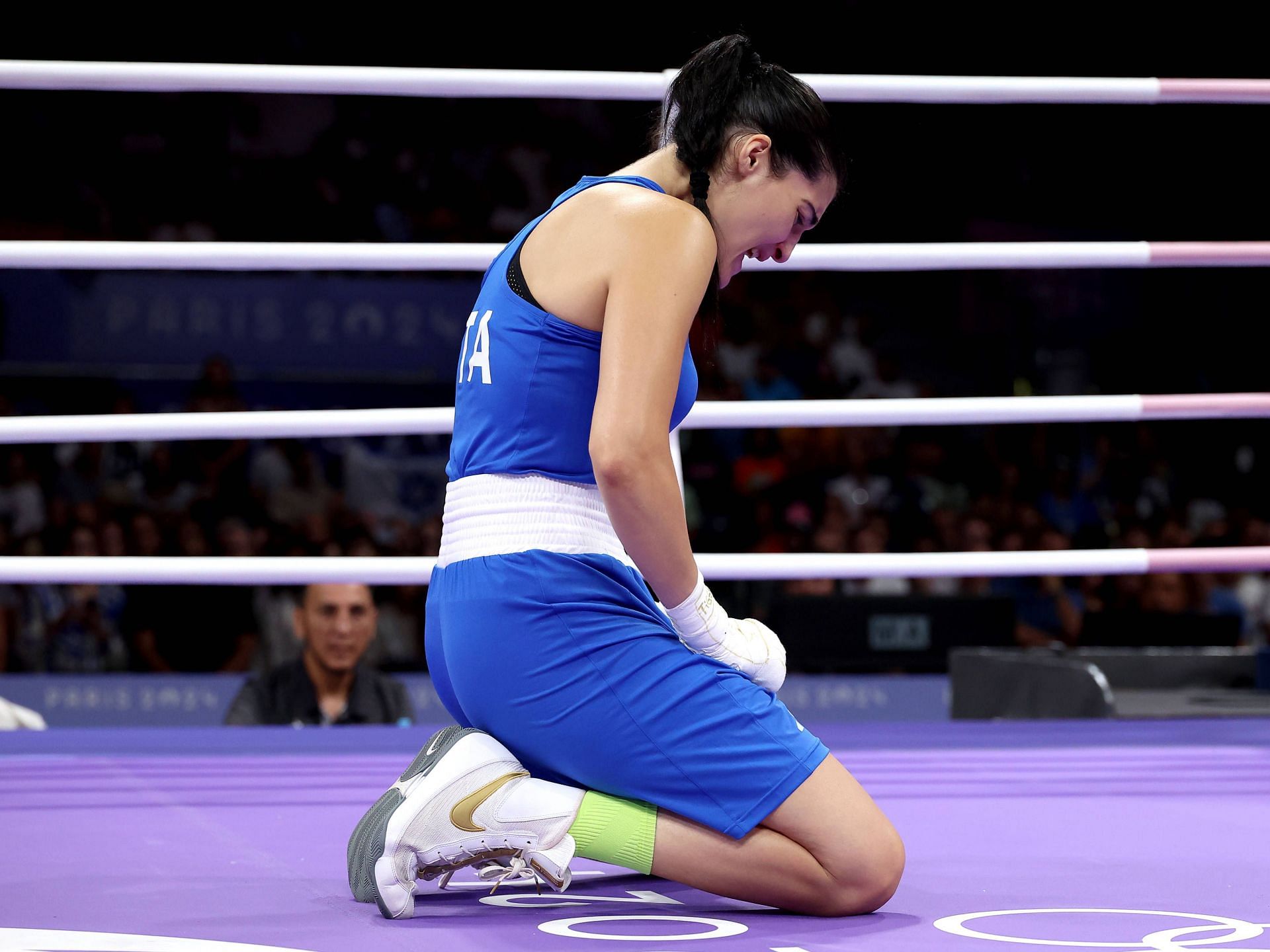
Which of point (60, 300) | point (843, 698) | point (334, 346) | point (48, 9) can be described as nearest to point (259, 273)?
point (334, 346)

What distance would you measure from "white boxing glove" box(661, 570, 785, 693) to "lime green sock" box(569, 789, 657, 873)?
140 mm

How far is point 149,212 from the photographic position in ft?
21.0

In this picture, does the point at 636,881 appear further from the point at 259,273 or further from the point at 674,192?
the point at 259,273

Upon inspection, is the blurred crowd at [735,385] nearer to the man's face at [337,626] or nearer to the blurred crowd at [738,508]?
the blurred crowd at [738,508]

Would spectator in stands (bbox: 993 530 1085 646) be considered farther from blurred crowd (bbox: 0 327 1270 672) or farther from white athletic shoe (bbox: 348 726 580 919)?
white athletic shoe (bbox: 348 726 580 919)

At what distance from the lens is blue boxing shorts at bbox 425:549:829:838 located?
1.15m

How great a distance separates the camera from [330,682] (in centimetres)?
309

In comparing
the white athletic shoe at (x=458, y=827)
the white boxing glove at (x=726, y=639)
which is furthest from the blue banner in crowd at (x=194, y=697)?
the white athletic shoe at (x=458, y=827)

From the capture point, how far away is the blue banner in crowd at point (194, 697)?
3.64 metres

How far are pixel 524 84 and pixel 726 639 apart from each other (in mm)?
1011

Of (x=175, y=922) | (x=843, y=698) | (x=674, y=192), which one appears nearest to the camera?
(x=175, y=922)

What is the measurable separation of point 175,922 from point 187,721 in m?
2.77

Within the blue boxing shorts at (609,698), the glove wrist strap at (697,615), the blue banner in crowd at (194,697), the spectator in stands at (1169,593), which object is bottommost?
the blue banner in crowd at (194,697)

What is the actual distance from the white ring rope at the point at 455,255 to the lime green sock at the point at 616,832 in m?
0.90
